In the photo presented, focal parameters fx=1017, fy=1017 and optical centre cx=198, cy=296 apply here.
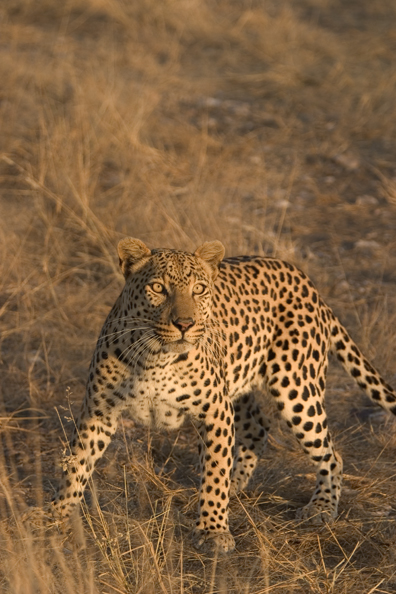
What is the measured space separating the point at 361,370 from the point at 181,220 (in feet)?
9.87

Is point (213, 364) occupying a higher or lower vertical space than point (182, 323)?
lower

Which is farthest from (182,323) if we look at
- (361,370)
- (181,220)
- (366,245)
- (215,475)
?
(366,245)

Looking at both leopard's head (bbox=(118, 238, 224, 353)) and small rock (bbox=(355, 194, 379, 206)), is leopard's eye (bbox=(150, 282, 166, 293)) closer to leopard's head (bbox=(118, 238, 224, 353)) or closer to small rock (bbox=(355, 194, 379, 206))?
leopard's head (bbox=(118, 238, 224, 353))

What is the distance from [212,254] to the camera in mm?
4770

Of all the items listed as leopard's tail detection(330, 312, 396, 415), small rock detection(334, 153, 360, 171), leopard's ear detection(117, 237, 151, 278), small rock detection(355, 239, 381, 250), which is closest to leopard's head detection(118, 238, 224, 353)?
leopard's ear detection(117, 237, 151, 278)

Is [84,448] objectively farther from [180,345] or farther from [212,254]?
[212,254]

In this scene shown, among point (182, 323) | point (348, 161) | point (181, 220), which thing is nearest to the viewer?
point (182, 323)

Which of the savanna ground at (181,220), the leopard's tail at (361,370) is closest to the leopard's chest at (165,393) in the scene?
the savanna ground at (181,220)

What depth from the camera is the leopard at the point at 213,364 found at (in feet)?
15.0

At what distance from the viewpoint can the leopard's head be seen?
4410mm

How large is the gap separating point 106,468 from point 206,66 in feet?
26.1

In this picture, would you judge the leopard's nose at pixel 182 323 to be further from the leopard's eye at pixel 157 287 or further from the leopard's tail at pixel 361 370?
the leopard's tail at pixel 361 370

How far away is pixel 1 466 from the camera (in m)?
5.01

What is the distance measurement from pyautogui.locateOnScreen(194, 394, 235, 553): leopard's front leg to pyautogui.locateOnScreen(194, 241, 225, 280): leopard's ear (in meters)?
0.61
